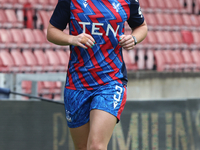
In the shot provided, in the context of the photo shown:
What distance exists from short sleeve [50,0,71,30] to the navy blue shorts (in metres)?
0.40

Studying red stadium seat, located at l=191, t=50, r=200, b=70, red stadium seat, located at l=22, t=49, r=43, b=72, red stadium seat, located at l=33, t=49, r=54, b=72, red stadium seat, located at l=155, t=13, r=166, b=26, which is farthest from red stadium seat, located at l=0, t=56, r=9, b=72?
red stadium seat, located at l=191, t=50, r=200, b=70

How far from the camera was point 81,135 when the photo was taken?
2.01 metres

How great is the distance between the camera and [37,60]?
8.01 metres

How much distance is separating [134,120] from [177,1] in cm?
874

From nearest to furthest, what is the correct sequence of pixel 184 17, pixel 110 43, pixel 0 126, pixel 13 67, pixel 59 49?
1. pixel 110 43
2. pixel 0 126
3. pixel 13 67
4. pixel 59 49
5. pixel 184 17

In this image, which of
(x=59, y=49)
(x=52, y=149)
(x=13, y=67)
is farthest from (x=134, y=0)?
(x=59, y=49)

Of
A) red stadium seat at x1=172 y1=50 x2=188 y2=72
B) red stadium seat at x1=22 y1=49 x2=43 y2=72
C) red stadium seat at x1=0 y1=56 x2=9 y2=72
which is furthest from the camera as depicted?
red stadium seat at x1=172 y1=50 x2=188 y2=72

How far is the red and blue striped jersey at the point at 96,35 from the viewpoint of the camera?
6.17ft

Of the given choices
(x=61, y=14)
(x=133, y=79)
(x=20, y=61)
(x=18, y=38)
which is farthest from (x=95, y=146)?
(x=18, y=38)

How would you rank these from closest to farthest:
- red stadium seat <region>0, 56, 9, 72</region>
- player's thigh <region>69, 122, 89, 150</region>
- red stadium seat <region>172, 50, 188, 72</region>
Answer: player's thigh <region>69, 122, 89, 150</region> → red stadium seat <region>0, 56, 9, 72</region> → red stadium seat <region>172, 50, 188, 72</region>

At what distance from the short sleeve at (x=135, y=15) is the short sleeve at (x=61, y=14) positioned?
382 millimetres

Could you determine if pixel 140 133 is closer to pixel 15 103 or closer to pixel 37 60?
pixel 15 103

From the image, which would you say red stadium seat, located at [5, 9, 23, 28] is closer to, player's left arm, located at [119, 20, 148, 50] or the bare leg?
player's left arm, located at [119, 20, 148, 50]

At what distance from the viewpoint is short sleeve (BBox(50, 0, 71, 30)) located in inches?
75.9
